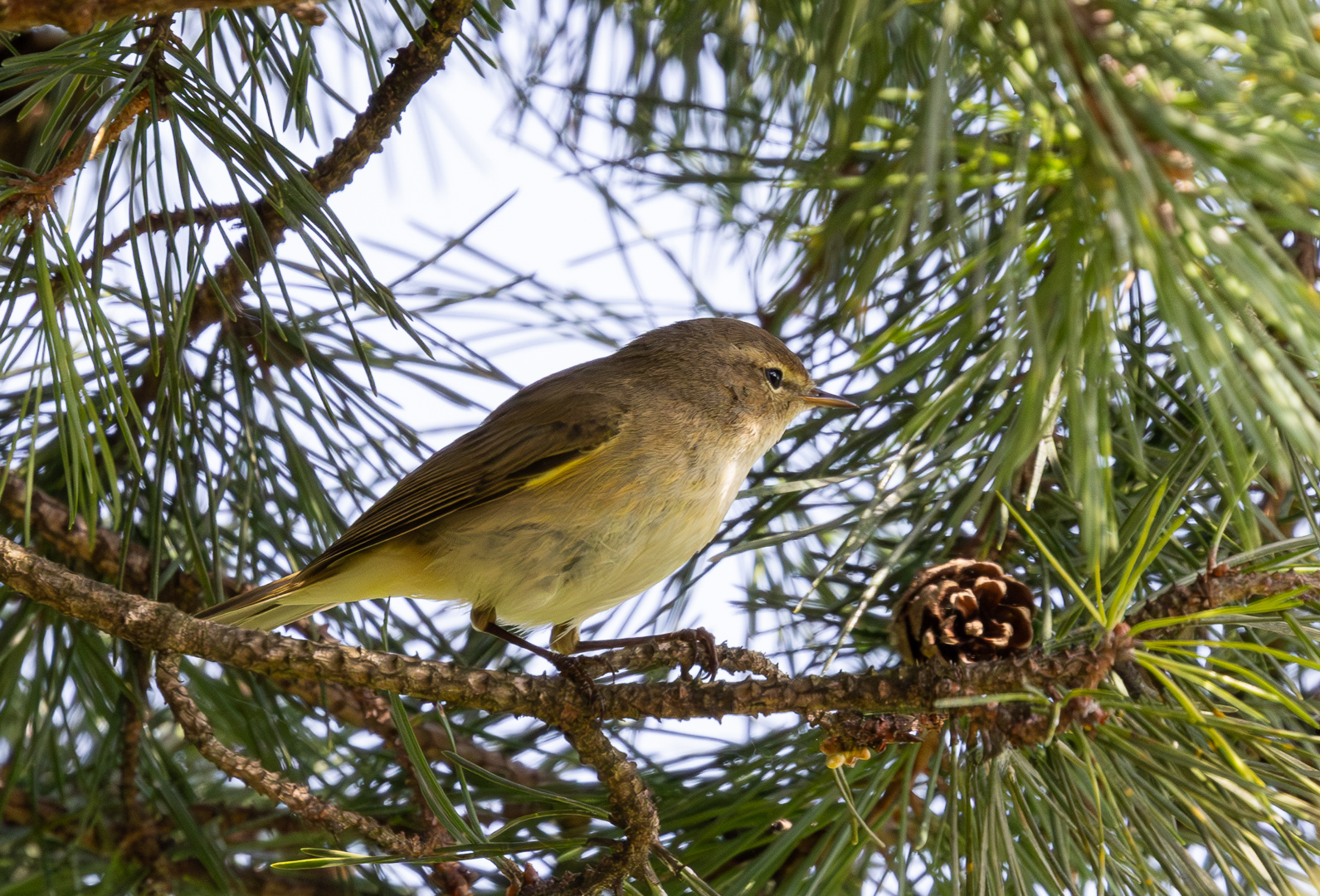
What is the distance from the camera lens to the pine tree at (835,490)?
48.2 inches

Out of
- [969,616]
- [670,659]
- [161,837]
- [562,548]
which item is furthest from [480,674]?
[161,837]

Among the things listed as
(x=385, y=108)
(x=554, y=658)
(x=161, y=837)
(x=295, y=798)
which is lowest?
(x=295, y=798)

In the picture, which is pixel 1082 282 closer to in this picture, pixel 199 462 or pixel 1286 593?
pixel 1286 593

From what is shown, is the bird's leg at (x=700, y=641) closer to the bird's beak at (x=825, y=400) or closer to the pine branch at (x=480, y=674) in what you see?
the pine branch at (x=480, y=674)

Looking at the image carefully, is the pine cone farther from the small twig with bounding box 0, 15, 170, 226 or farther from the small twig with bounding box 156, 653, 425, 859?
the small twig with bounding box 0, 15, 170, 226

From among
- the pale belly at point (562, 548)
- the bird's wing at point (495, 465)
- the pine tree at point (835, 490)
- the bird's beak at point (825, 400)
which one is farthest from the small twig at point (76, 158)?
the bird's beak at point (825, 400)

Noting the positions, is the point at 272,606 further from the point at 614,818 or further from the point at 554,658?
the point at 614,818

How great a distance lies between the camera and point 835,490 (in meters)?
2.67

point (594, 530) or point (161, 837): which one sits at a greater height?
point (594, 530)

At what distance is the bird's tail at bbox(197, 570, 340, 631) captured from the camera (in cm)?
251

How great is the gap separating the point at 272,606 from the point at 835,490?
139 cm

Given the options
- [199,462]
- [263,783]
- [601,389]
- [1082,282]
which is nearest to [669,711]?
[263,783]

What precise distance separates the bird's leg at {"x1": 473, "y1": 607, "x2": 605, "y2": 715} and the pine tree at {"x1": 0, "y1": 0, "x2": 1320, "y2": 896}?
5 centimetres

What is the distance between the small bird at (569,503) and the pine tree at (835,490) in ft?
0.38
